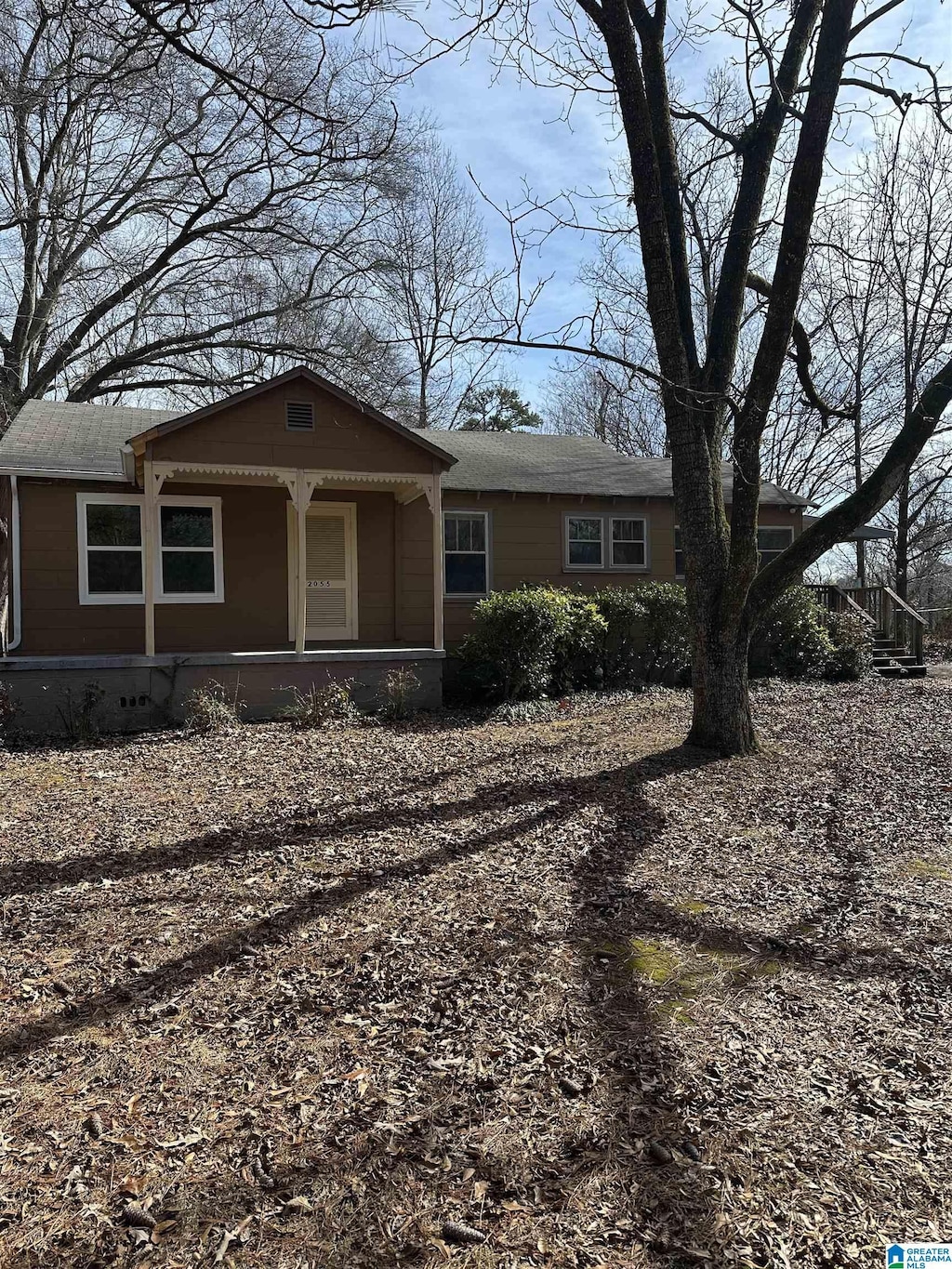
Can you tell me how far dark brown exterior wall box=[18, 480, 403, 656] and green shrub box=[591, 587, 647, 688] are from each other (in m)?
3.31

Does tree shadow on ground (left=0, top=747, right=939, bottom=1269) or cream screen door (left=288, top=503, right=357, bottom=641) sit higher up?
cream screen door (left=288, top=503, right=357, bottom=641)

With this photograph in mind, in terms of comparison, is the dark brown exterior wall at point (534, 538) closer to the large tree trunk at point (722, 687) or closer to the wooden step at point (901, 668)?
the wooden step at point (901, 668)

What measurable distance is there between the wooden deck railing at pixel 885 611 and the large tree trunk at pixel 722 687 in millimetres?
7767

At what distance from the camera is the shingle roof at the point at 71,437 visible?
10258mm

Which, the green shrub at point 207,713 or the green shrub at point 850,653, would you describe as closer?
the green shrub at point 207,713

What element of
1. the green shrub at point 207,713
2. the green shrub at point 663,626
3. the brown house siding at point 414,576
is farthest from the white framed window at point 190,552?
the green shrub at point 663,626

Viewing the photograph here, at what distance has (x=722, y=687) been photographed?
23.8ft

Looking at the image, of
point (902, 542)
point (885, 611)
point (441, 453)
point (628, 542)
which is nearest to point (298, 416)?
point (441, 453)

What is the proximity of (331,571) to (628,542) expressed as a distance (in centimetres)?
527

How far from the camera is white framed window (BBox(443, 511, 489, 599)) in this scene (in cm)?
1271

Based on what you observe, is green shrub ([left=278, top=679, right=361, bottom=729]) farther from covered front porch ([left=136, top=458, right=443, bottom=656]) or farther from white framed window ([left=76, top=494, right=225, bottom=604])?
white framed window ([left=76, top=494, right=225, bottom=604])

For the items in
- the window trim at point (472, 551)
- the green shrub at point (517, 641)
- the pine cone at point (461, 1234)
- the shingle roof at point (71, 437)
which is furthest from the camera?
the window trim at point (472, 551)

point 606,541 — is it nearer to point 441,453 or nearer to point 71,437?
point 441,453

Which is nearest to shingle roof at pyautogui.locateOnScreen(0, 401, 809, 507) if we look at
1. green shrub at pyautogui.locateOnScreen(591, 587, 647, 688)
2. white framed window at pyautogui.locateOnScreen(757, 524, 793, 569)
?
white framed window at pyautogui.locateOnScreen(757, 524, 793, 569)
